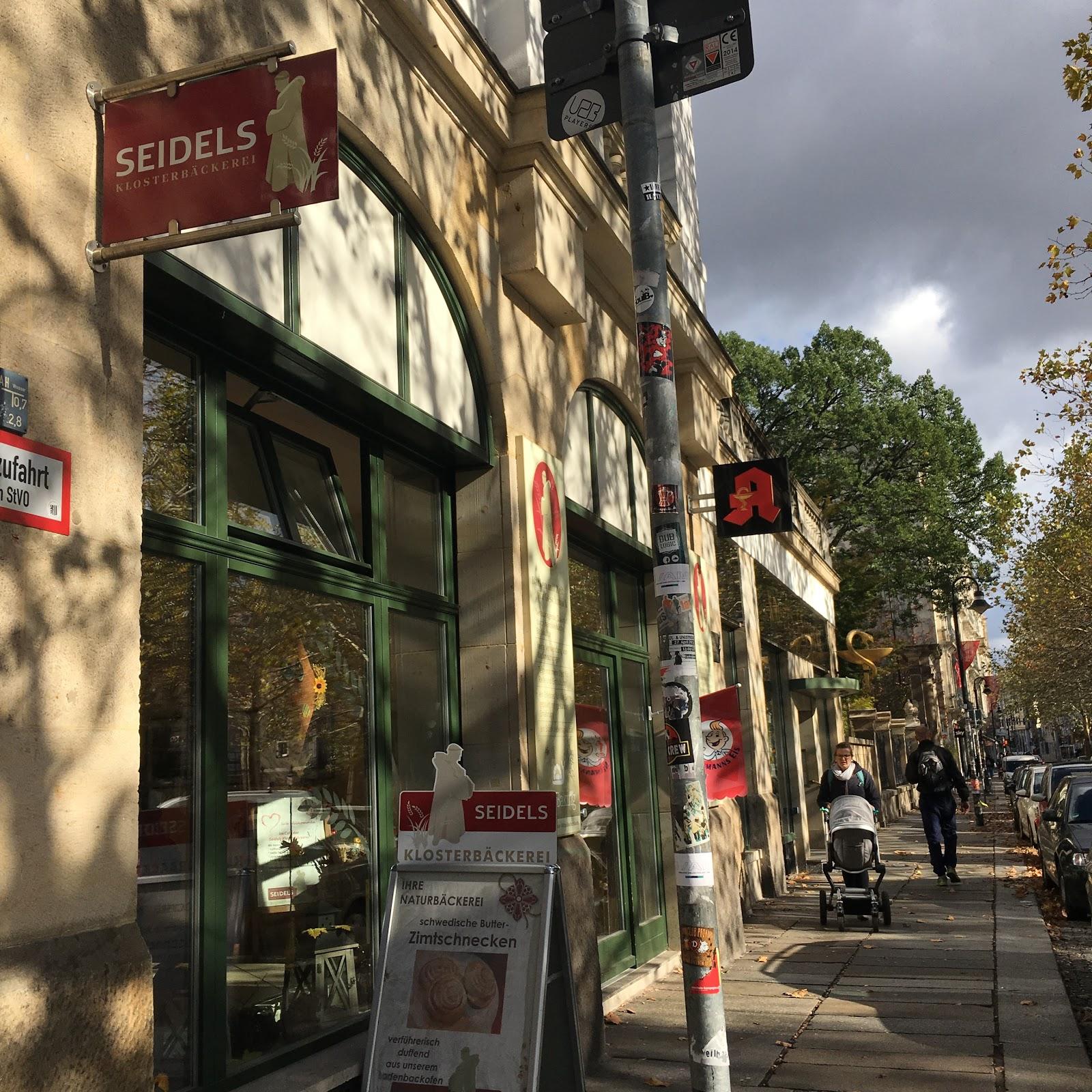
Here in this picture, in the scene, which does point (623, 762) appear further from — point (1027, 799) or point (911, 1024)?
point (1027, 799)

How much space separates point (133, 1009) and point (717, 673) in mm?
9934

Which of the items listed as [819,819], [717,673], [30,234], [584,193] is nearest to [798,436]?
[819,819]

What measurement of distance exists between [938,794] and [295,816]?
1119 cm

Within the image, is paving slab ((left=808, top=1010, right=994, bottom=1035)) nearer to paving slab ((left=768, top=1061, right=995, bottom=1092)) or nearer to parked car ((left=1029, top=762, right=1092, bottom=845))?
paving slab ((left=768, top=1061, right=995, bottom=1092))

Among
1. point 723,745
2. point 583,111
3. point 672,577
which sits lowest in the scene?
point 723,745

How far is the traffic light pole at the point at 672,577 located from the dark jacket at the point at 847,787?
8.03 metres

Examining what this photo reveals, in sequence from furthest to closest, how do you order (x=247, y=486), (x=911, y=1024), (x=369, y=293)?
(x=911, y=1024) < (x=369, y=293) < (x=247, y=486)

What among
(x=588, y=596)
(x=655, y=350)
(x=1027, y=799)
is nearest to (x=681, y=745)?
(x=655, y=350)

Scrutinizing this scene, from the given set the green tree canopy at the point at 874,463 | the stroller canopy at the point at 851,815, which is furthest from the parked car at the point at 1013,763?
the stroller canopy at the point at 851,815

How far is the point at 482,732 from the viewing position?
7.21 meters

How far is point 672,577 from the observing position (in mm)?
5078

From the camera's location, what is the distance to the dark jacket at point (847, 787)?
41.4 ft

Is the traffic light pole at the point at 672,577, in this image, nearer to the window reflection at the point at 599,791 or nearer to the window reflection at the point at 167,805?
the window reflection at the point at 167,805

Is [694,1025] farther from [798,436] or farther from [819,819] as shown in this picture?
[798,436]
